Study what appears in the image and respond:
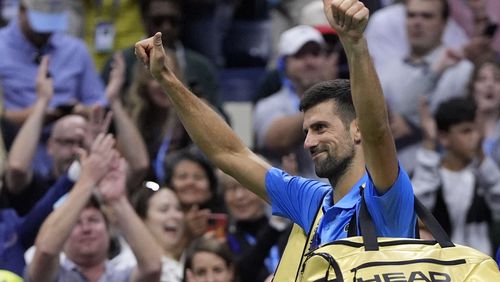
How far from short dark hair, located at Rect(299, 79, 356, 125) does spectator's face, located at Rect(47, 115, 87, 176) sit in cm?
335

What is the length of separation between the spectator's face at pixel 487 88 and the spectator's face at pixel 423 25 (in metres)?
0.43

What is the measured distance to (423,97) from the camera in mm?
9750

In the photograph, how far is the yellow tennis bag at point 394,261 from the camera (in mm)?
4902

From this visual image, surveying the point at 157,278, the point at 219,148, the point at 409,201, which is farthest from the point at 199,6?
the point at 409,201

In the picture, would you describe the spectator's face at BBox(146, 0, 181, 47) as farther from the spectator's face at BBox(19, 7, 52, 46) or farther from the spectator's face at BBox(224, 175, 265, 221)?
the spectator's face at BBox(224, 175, 265, 221)

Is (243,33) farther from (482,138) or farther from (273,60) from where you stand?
(482,138)

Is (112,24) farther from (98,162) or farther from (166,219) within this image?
(98,162)

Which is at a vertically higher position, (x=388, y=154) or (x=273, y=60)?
(x=388, y=154)

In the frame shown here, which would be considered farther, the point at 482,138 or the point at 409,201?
the point at 482,138

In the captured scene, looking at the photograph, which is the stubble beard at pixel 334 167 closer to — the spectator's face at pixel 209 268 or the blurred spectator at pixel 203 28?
the spectator's face at pixel 209 268

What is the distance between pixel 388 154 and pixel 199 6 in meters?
6.11

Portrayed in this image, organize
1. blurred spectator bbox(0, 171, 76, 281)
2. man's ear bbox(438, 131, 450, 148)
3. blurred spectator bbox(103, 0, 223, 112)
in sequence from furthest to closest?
blurred spectator bbox(103, 0, 223, 112), man's ear bbox(438, 131, 450, 148), blurred spectator bbox(0, 171, 76, 281)

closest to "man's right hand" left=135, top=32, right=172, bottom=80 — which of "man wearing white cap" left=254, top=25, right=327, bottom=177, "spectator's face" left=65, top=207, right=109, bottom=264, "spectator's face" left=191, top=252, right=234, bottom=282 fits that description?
"spectator's face" left=65, top=207, right=109, bottom=264

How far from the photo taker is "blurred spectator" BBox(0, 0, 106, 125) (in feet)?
31.8
